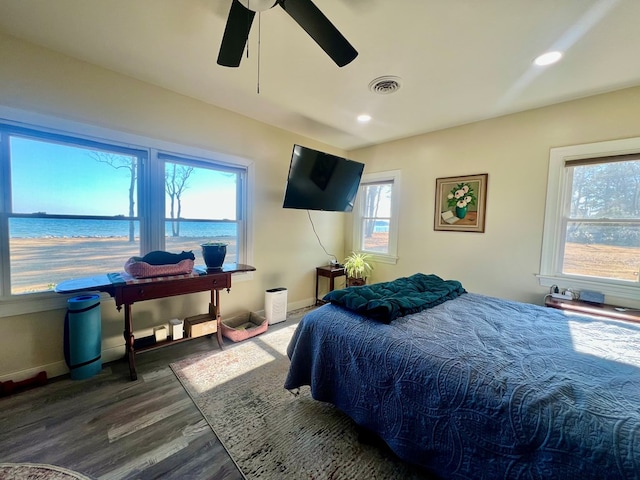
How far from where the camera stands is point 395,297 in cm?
188

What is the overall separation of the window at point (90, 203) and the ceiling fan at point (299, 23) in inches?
57.4

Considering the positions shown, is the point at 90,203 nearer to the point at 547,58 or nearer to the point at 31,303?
the point at 31,303

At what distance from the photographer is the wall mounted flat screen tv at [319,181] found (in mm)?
3066

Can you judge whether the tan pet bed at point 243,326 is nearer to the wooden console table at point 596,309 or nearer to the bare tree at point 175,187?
the bare tree at point 175,187

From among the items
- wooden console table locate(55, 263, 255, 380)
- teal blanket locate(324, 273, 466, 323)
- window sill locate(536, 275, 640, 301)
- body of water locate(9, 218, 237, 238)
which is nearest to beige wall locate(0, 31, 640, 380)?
window sill locate(536, 275, 640, 301)

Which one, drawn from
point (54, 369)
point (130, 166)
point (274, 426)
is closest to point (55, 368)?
point (54, 369)

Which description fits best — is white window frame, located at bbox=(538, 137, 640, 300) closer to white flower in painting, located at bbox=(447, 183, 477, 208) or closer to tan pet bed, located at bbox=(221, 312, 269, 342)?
white flower in painting, located at bbox=(447, 183, 477, 208)

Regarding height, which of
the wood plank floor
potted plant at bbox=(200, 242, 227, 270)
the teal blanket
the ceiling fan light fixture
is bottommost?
the wood plank floor

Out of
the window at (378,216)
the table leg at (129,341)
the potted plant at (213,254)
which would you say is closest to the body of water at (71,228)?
the potted plant at (213,254)

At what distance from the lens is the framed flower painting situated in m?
3.02

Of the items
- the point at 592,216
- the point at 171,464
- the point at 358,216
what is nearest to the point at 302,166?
the point at 358,216

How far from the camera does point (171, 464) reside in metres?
1.40

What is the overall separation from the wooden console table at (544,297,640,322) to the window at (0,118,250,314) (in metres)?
3.58

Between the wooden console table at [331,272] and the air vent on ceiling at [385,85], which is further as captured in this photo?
the wooden console table at [331,272]
